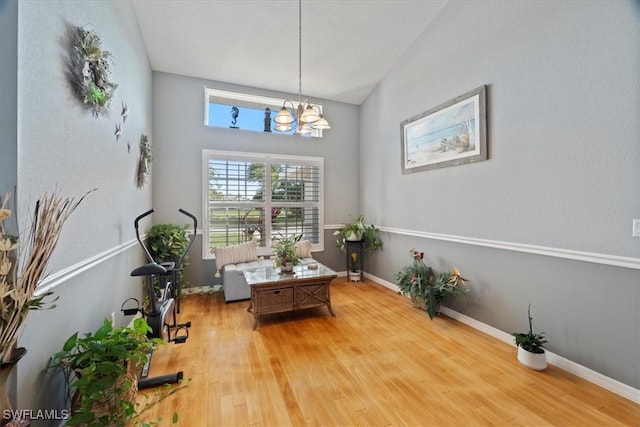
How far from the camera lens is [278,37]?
354 cm

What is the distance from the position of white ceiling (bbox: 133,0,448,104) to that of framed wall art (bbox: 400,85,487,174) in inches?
47.3

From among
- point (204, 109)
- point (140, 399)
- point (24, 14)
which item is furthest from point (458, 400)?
point (204, 109)

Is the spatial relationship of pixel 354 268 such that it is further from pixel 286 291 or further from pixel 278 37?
pixel 278 37

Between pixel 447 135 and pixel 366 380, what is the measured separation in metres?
2.80

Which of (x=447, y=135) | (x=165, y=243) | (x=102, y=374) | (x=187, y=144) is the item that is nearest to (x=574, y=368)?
(x=447, y=135)

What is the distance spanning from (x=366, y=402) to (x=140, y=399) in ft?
5.20

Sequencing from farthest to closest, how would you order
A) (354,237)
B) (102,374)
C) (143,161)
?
(354,237) → (143,161) → (102,374)

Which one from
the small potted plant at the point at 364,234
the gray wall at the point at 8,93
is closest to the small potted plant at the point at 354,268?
the small potted plant at the point at 364,234

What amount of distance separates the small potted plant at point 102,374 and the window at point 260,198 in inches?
111

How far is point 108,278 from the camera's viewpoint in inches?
87.9

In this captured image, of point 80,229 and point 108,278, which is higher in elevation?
point 80,229

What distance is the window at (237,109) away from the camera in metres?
4.40

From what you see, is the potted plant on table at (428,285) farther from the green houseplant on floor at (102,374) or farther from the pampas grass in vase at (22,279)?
the pampas grass in vase at (22,279)

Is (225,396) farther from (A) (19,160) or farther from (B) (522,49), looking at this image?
(B) (522,49)
